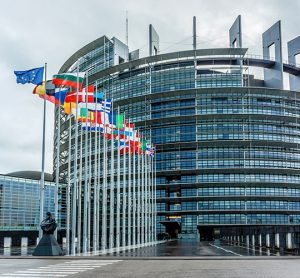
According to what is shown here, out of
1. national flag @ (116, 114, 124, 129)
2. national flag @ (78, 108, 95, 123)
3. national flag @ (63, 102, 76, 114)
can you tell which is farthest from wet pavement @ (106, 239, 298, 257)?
national flag @ (116, 114, 124, 129)

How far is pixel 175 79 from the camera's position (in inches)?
4181

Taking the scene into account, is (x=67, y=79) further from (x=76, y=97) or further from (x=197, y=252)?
(x=197, y=252)

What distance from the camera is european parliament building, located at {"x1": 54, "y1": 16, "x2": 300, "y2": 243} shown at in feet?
330

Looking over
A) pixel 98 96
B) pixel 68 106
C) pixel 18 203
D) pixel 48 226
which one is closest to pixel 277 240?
pixel 98 96

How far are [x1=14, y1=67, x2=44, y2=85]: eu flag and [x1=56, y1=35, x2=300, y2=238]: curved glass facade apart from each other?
68.2 metres

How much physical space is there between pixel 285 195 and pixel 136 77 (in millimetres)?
44692

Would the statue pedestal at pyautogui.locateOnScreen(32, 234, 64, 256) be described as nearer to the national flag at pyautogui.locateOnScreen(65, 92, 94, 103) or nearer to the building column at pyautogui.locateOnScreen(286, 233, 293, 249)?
the national flag at pyautogui.locateOnScreen(65, 92, 94, 103)

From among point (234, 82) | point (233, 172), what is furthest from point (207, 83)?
point (233, 172)

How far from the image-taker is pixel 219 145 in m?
102

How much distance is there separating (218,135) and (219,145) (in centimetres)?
229

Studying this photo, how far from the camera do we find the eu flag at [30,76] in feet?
116

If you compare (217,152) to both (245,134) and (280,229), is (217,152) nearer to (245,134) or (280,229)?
(245,134)

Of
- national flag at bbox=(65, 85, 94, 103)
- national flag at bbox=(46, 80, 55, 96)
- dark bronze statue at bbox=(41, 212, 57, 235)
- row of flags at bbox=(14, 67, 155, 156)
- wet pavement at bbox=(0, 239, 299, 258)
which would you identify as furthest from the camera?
national flag at bbox=(65, 85, 94, 103)

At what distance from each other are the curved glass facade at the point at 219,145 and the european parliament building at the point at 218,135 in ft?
0.74
